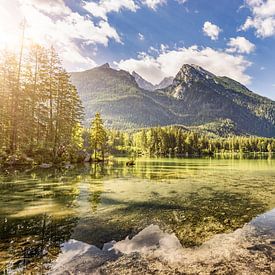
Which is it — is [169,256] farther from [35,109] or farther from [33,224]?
[35,109]

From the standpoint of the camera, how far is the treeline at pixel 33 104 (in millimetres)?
42094

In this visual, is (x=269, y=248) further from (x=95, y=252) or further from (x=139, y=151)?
(x=139, y=151)

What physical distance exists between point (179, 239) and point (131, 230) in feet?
7.58

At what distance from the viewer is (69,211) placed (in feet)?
49.5

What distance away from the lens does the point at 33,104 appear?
44.7 meters

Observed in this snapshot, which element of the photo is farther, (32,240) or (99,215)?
(99,215)

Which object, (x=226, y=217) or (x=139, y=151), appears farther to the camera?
(x=139, y=151)

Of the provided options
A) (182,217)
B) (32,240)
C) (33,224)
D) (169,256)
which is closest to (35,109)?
(33,224)

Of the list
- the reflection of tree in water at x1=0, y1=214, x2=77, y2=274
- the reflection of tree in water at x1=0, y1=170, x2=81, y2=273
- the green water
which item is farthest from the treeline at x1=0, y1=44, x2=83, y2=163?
the reflection of tree in water at x1=0, y1=214, x2=77, y2=274

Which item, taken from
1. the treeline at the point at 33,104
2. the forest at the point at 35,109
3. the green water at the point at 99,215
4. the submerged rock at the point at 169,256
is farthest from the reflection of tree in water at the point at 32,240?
the treeline at the point at 33,104

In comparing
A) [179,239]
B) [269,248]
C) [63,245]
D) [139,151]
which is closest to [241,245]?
[269,248]

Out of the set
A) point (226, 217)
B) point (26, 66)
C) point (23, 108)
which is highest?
point (26, 66)

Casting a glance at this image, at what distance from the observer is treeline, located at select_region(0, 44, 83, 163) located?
42094mm

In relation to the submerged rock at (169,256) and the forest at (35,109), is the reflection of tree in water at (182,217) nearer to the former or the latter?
the submerged rock at (169,256)
